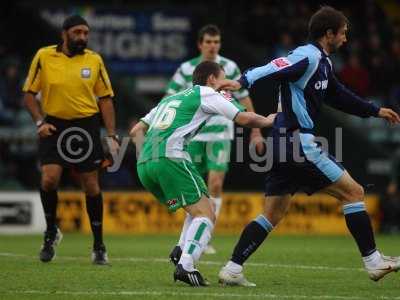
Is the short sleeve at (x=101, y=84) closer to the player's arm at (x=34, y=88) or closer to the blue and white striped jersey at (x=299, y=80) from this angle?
the player's arm at (x=34, y=88)

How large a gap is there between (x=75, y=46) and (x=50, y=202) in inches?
61.7

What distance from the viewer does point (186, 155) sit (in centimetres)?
964

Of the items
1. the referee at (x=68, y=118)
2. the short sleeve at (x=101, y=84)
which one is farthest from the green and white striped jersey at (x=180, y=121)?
the short sleeve at (x=101, y=84)

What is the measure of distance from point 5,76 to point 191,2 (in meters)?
6.10

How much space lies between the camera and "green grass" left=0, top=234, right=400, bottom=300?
8938mm

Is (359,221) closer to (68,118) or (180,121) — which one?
(180,121)

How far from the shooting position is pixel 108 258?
1248 centimetres

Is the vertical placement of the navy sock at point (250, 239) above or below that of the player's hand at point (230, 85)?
below

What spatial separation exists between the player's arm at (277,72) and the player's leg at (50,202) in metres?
3.02

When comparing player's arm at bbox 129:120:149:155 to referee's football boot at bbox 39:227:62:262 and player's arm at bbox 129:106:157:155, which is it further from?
referee's football boot at bbox 39:227:62:262

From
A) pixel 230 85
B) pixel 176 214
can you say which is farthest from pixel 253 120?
pixel 176 214

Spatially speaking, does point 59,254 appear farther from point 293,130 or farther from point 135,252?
point 293,130

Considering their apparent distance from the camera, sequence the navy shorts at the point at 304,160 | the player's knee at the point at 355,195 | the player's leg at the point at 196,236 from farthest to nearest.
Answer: the player's knee at the point at 355,195, the navy shorts at the point at 304,160, the player's leg at the point at 196,236

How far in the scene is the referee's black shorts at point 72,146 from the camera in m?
11.9
